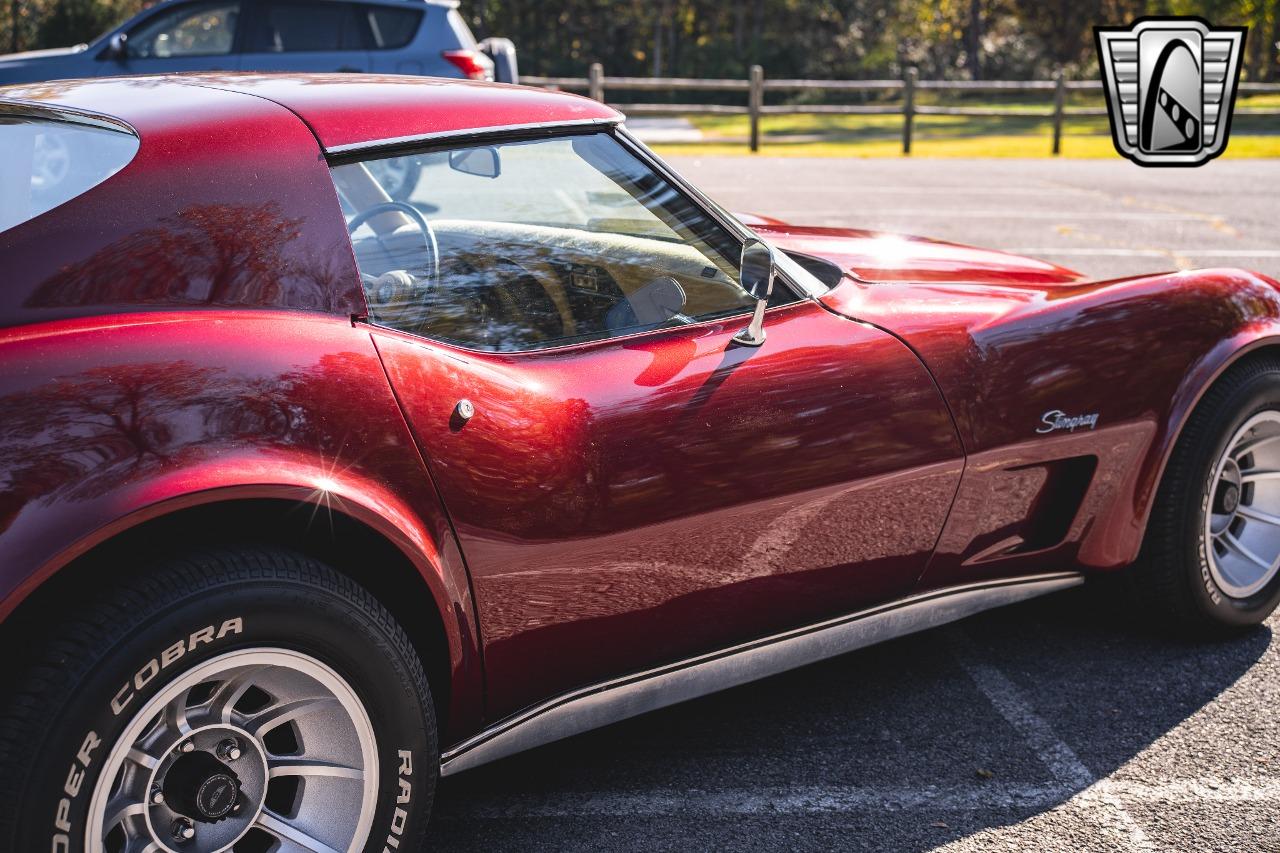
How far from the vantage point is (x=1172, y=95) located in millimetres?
13289

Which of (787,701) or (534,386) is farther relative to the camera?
(787,701)

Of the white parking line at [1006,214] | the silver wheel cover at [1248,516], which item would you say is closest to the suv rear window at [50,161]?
the silver wheel cover at [1248,516]

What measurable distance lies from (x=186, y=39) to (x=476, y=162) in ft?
27.2

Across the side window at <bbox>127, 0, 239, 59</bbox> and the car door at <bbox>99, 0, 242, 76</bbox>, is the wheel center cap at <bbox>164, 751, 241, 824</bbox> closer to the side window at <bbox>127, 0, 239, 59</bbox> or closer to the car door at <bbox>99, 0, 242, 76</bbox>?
the car door at <bbox>99, 0, 242, 76</bbox>

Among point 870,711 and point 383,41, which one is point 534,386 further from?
point 383,41

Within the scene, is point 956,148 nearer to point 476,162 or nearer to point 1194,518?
point 1194,518

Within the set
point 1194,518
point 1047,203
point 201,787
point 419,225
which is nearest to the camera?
point 201,787

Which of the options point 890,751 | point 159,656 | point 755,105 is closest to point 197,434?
point 159,656

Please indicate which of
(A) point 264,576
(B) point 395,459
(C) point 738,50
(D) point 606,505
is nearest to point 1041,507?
(D) point 606,505

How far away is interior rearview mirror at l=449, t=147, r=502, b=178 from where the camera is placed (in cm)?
248

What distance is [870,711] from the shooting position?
3.01m

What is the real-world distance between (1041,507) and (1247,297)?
0.82 meters

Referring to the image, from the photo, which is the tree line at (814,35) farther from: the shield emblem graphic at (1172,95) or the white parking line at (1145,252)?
the white parking line at (1145,252)

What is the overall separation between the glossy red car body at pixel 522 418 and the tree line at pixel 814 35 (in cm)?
3036
